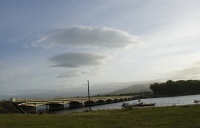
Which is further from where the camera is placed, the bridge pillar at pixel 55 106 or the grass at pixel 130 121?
the bridge pillar at pixel 55 106

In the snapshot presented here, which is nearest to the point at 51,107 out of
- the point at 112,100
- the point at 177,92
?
the point at 112,100

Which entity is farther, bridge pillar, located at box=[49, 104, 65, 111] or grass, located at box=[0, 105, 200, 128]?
bridge pillar, located at box=[49, 104, 65, 111]

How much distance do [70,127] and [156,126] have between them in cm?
713

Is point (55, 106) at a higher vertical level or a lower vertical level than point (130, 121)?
higher

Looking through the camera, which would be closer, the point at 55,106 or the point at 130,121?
the point at 130,121

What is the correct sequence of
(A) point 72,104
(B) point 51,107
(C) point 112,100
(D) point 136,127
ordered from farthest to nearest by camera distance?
(C) point 112,100 → (A) point 72,104 → (B) point 51,107 → (D) point 136,127

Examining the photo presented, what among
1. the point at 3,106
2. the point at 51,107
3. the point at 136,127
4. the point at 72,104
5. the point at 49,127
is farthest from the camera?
the point at 72,104

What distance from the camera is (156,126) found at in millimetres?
22875

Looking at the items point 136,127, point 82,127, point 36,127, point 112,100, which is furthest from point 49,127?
point 112,100

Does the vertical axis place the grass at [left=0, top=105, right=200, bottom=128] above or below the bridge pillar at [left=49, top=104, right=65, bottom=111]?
below

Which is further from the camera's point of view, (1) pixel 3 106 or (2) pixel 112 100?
(2) pixel 112 100

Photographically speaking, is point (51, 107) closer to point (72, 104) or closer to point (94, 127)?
point (72, 104)

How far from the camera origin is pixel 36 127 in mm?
26625

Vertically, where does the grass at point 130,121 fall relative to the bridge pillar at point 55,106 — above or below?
below
